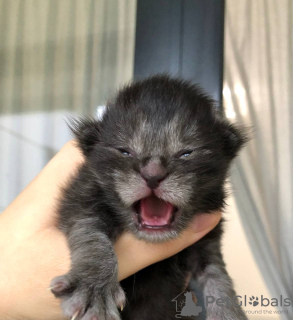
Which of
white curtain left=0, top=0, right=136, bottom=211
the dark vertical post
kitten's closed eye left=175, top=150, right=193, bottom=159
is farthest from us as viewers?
white curtain left=0, top=0, right=136, bottom=211

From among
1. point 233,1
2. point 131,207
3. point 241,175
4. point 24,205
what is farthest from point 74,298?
point 233,1

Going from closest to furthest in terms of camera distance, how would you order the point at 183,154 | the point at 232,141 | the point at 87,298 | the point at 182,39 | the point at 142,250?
the point at 87,298, the point at 183,154, the point at 142,250, the point at 232,141, the point at 182,39

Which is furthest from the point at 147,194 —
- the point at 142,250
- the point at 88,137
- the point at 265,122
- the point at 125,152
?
the point at 265,122

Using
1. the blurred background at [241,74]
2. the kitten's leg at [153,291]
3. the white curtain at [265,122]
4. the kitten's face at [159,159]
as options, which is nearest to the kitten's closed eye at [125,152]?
the kitten's face at [159,159]

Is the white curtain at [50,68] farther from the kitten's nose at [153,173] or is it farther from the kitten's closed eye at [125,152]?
the kitten's nose at [153,173]

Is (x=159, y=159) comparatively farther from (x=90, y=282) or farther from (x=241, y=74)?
(x=241, y=74)

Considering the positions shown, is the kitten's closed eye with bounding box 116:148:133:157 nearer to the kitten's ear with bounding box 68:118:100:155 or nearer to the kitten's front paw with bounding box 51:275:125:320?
the kitten's ear with bounding box 68:118:100:155

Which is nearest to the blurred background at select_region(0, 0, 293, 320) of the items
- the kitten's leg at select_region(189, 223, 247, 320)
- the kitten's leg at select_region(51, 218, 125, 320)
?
the kitten's leg at select_region(189, 223, 247, 320)
